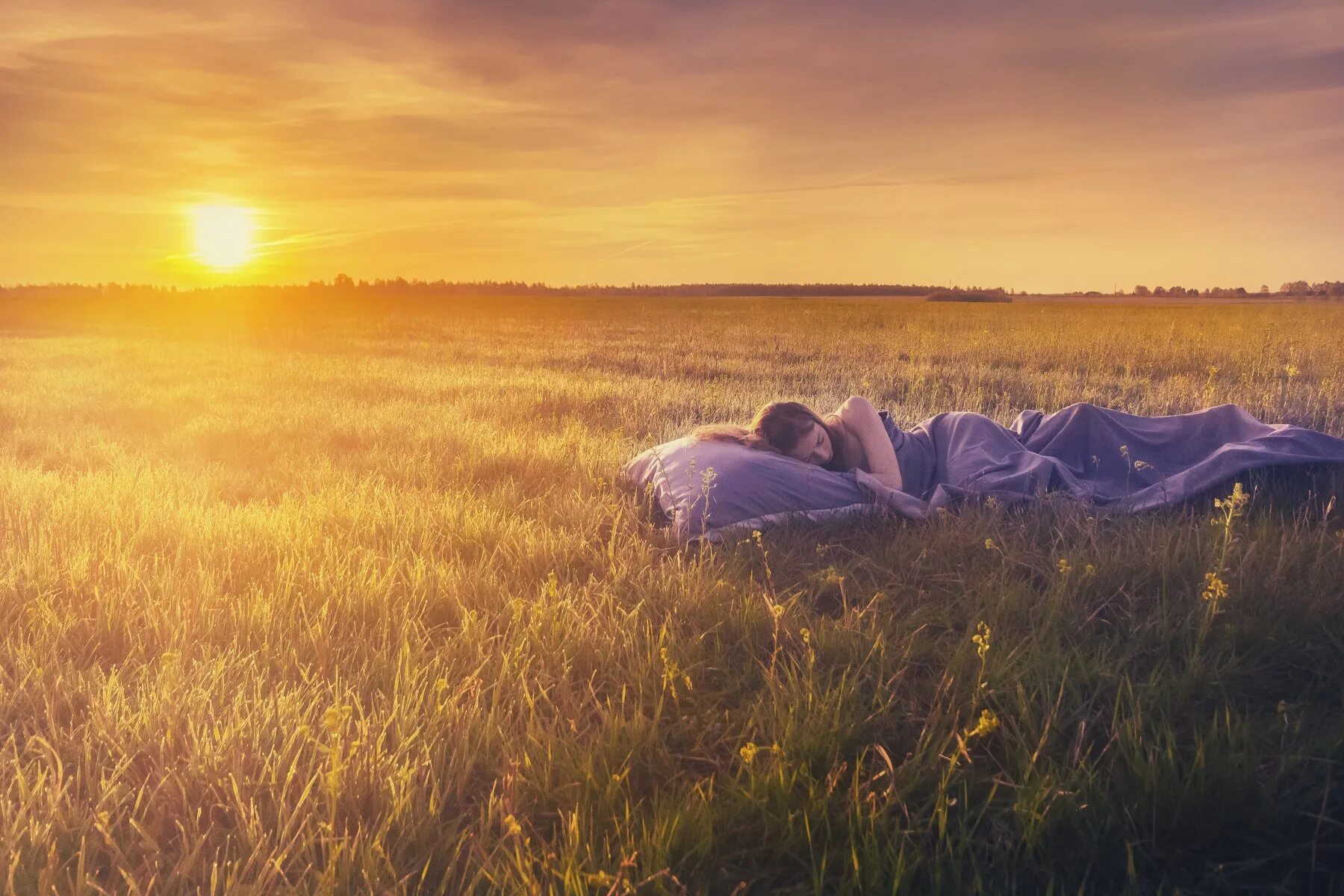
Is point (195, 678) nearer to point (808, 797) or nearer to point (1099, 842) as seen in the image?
point (808, 797)

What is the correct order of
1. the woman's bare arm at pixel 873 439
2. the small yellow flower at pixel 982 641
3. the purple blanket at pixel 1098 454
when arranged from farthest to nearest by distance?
the woman's bare arm at pixel 873 439 → the purple blanket at pixel 1098 454 → the small yellow flower at pixel 982 641

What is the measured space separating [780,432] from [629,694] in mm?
2527

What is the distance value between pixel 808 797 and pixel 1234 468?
11.5 ft

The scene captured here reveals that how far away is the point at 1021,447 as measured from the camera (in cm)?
486

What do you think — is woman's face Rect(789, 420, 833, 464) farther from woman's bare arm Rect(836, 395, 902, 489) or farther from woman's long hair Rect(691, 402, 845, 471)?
woman's bare arm Rect(836, 395, 902, 489)

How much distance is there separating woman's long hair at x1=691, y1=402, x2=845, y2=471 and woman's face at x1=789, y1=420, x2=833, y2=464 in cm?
2

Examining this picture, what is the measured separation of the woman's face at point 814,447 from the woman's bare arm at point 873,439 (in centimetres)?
16

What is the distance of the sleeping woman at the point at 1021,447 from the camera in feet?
14.6

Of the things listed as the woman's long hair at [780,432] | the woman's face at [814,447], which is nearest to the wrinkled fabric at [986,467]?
the woman's long hair at [780,432]

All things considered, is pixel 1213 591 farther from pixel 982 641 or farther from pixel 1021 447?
pixel 1021 447

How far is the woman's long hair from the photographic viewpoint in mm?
4719

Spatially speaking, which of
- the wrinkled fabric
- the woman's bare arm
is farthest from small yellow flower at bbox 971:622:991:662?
the woman's bare arm

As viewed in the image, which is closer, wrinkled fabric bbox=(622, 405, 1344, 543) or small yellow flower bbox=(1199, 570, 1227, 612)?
small yellow flower bbox=(1199, 570, 1227, 612)

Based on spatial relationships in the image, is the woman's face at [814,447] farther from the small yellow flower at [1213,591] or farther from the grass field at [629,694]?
the small yellow flower at [1213,591]
